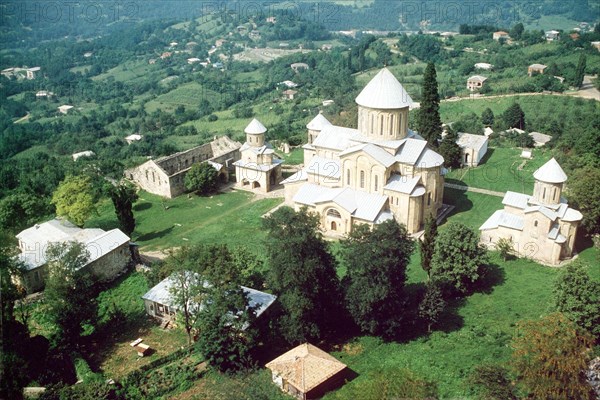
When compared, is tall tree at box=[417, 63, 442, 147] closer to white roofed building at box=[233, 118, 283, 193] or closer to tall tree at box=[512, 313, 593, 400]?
white roofed building at box=[233, 118, 283, 193]

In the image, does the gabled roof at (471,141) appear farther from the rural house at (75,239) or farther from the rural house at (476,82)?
the rural house at (476,82)

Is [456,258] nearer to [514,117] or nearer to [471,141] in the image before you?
[471,141]

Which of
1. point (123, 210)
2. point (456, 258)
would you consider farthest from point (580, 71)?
point (123, 210)

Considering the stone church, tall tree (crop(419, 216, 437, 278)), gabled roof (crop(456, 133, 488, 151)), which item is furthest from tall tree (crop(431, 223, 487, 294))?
gabled roof (crop(456, 133, 488, 151))

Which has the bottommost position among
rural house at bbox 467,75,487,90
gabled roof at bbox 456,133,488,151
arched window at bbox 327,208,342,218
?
rural house at bbox 467,75,487,90

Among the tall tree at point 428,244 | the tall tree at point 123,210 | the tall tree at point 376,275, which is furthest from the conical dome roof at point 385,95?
the tall tree at point 123,210

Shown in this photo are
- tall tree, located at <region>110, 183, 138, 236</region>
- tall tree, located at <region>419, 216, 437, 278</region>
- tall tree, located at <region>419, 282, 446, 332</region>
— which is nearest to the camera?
tall tree, located at <region>419, 282, 446, 332</region>
